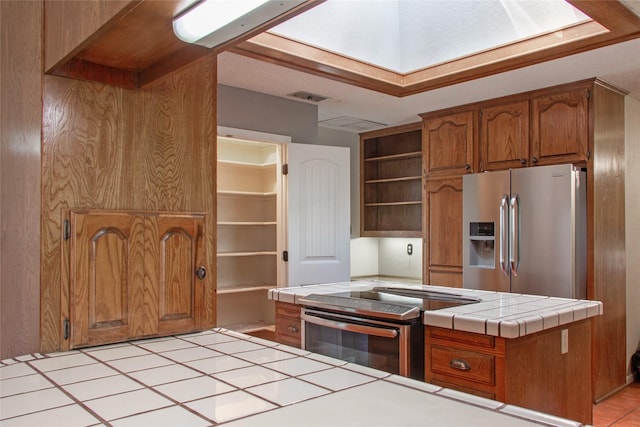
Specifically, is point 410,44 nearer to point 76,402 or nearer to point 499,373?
point 499,373

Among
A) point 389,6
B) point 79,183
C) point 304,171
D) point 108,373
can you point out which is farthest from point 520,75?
point 108,373

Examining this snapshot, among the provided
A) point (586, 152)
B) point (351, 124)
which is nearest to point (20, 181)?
point (586, 152)

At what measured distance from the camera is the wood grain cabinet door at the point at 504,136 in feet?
13.1

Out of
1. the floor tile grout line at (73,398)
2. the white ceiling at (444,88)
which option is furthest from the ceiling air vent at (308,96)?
the floor tile grout line at (73,398)

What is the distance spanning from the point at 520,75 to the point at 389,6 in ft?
3.59

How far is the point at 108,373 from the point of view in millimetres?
1209

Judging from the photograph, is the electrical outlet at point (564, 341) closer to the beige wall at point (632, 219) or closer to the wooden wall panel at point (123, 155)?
the wooden wall panel at point (123, 155)

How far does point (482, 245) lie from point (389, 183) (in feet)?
6.18

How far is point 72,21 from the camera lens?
1.29m

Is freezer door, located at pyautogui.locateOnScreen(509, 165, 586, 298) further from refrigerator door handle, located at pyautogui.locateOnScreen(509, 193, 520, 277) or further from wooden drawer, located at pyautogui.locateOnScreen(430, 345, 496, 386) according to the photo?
wooden drawer, located at pyautogui.locateOnScreen(430, 345, 496, 386)

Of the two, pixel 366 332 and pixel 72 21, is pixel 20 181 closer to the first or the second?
pixel 72 21

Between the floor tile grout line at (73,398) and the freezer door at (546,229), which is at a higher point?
the freezer door at (546,229)

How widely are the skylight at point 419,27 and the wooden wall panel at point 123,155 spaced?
1.57m

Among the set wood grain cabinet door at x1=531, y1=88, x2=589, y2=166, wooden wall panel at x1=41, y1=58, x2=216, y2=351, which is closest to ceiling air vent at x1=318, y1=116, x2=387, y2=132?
wood grain cabinet door at x1=531, y1=88, x2=589, y2=166
